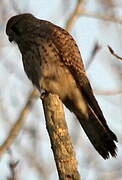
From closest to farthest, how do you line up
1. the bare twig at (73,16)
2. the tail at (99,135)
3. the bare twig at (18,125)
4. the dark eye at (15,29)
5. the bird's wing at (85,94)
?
the tail at (99,135) < the bird's wing at (85,94) < the bare twig at (18,125) < the dark eye at (15,29) < the bare twig at (73,16)

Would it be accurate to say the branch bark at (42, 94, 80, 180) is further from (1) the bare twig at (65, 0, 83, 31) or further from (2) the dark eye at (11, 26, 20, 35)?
(1) the bare twig at (65, 0, 83, 31)

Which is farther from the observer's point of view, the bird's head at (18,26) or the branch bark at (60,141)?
the bird's head at (18,26)

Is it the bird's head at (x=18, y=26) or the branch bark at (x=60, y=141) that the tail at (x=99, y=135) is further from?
the bird's head at (x=18, y=26)

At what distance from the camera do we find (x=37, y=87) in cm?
538

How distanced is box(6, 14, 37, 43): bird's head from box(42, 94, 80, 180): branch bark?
5.91ft

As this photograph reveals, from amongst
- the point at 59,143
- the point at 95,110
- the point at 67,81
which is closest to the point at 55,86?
the point at 67,81

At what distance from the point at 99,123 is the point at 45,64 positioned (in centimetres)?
91

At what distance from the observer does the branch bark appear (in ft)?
10.9

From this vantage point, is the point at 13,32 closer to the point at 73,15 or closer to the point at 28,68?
the point at 28,68

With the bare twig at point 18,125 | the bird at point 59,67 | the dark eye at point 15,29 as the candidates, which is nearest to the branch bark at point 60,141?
the bird at point 59,67

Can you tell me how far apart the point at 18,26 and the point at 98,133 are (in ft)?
6.41

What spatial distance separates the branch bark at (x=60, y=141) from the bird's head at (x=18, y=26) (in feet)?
5.91

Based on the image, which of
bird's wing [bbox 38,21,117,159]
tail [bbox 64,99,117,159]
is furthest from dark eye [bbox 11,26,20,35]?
tail [bbox 64,99,117,159]

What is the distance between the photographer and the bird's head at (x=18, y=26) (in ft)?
18.9
